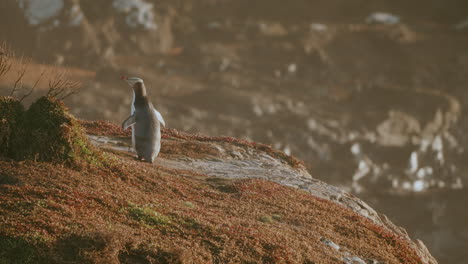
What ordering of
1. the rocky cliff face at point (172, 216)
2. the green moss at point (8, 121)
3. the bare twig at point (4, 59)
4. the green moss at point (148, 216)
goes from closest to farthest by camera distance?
the rocky cliff face at point (172, 216) < the green moss at point (148, 216) < the green moss at point (8, 121) < the bare twig at point (4, 59)

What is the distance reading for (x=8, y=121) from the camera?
19453 millimetres

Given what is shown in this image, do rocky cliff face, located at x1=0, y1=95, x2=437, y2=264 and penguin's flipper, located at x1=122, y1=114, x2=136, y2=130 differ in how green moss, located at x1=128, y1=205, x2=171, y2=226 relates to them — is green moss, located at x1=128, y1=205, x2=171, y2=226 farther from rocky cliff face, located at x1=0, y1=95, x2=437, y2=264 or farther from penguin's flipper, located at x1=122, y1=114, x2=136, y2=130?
penguin's flipper, located at x1=122, y1=114, x2=136, y2=130

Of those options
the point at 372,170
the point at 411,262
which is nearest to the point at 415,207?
the point at 372,170

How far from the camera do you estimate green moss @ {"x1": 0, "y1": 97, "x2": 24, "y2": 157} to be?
1923 cm

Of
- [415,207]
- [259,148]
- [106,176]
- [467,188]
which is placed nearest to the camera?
[106,176]

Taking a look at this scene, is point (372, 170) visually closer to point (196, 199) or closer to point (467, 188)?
point (467, 188)

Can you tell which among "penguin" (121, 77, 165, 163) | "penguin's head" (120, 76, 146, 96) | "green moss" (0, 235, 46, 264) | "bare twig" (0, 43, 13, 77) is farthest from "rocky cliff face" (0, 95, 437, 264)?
"penguin's head" (120, 76, 146, 96)

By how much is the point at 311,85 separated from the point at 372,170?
16.0m

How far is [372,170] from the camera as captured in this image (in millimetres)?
81500

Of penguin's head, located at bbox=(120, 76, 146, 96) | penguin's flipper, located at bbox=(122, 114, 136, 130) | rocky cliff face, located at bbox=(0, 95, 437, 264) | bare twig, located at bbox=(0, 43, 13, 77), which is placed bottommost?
rocky cliff face, located at bbox=(0, 95, 437, 264)

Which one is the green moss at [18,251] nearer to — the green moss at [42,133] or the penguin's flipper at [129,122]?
the green moss at [42,133]

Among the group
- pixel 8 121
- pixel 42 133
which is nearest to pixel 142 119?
pixel 42 133

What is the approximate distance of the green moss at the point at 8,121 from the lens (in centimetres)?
1923

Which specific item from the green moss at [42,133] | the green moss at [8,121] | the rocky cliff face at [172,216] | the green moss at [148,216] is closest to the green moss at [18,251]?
the rocky cliff face at [172,216]
